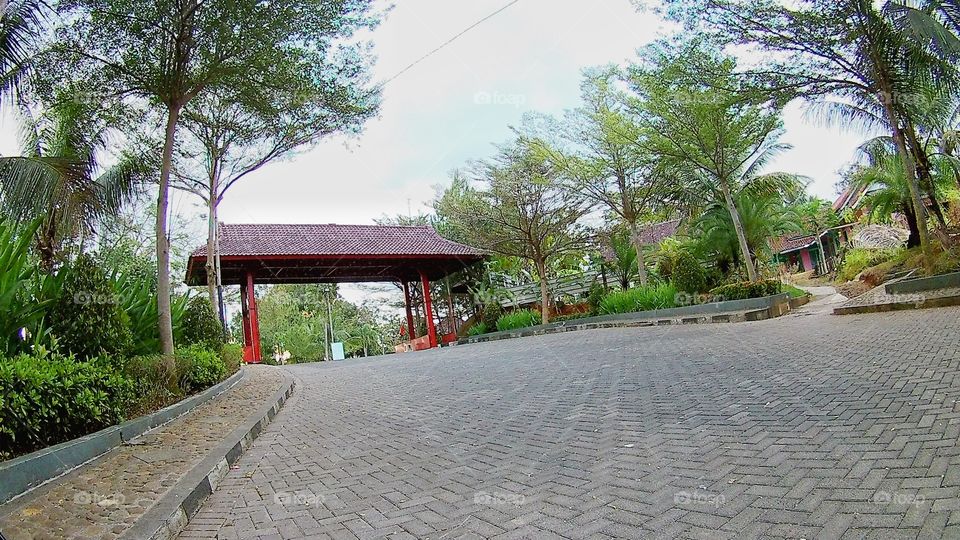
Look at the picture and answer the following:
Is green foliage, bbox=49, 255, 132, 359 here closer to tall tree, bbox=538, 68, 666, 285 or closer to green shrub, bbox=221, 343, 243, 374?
green shrub, bbox=221, 343, 243, 374

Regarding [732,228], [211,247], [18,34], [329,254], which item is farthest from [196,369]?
[732,228]

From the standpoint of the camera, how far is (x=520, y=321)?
19.3 meters

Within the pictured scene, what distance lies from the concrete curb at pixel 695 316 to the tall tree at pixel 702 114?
1.79 metres

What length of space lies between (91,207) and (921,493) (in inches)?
370

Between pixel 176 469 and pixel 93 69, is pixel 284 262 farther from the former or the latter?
pixel 176 469

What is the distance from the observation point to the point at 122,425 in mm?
4512

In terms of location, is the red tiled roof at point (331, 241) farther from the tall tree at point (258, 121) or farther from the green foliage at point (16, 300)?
the green foliage at point (16, 300)

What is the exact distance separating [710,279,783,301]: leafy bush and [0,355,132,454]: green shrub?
12.2 m

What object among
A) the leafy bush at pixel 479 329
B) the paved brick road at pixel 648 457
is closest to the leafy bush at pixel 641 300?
the leafy bush at pixel 479 329

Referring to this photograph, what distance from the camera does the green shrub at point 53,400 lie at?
3463 millimetres

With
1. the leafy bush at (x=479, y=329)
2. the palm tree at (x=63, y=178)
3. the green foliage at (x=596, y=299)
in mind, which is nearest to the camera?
the palm tree at (x=63, y=178)

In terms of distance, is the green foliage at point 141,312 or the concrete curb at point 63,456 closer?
the concrete curb at point 63,456

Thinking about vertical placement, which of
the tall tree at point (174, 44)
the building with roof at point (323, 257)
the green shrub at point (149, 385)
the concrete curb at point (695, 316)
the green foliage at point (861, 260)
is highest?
the tall tree at point (174, 44)

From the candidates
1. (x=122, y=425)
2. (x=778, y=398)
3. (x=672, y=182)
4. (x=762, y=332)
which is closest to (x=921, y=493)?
(x=778, y=398)
